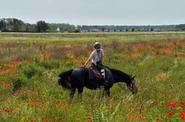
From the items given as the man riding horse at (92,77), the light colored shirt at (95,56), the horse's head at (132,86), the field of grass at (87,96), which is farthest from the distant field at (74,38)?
the light colored shirt at (95,56)

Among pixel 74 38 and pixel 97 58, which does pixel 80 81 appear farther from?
pixel 74 38

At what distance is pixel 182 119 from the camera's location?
8.47 meters

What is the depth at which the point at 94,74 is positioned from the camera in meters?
14.0

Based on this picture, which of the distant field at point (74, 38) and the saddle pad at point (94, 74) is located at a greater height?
the saddle pad at point (94, 74)

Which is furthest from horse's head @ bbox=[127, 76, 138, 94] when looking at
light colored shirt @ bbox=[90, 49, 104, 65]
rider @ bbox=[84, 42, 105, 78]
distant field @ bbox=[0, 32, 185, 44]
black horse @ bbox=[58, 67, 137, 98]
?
distant field @ bbox=[0, 32, 185, 44]

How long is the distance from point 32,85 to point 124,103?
254 inches

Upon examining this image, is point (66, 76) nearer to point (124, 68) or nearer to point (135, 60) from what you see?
point (124, 68)

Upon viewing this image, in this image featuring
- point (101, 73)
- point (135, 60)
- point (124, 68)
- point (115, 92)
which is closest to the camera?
point (101, 73)

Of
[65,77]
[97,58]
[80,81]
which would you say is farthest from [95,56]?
[65,77]

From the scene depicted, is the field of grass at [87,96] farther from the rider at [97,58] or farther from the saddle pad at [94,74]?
the rider at [97,58]

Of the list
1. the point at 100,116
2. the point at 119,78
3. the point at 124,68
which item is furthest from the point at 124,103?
the point at 124,68

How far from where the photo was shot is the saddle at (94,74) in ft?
46.0

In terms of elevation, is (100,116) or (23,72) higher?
(100,116)

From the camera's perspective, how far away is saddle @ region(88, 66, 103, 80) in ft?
46.0
